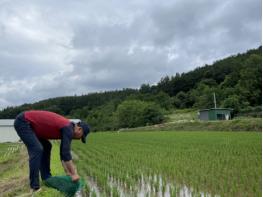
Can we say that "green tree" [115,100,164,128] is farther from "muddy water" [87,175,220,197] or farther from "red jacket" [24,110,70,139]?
"red jacket" [24,110,70,139]

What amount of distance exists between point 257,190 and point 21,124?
11.2ft

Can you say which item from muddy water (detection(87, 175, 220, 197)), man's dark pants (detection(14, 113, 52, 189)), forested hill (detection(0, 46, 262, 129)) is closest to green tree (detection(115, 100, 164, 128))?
forested hill (detection(0, 46, 262, 129))

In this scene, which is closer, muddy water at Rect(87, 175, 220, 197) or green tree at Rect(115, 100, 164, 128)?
muddy water at Rect(87, 175, 220, 197)

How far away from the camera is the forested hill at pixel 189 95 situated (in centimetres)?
5100

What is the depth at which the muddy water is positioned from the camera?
605cm

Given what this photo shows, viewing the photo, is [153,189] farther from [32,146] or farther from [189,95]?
[189,95]

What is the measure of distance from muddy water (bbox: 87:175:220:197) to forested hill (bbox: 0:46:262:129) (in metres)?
39.4

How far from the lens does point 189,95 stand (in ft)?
232

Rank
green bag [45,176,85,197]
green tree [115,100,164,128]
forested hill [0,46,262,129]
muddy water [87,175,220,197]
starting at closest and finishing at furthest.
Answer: green bag [45,176,85,197]
muddy water [87,175,220,197]
green tree [115,100,164,128]
forested hill [0,46,262,129]

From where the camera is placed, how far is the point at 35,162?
4.70 m

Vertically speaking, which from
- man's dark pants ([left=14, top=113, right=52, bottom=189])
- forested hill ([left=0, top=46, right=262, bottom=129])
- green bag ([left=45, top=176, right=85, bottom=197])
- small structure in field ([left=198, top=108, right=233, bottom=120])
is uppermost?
forested hill ([left=0, top=46, right=262, bottom=129])

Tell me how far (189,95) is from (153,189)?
213 feet

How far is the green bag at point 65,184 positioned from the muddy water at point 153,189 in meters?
1.14

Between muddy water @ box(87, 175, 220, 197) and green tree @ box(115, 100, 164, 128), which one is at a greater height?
green tree @ box(115, 100, 164, 128)
